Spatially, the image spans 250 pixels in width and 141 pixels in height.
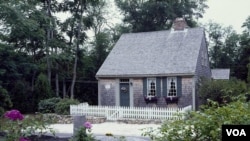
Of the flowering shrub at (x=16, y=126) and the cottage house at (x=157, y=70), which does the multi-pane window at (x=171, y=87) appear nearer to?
the cottage house at (x=157, y=70)

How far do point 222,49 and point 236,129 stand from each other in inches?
1599

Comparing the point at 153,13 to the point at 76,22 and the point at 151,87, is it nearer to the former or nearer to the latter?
the point at 76,22

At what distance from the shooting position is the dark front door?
2259 cm

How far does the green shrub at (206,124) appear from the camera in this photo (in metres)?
3.53

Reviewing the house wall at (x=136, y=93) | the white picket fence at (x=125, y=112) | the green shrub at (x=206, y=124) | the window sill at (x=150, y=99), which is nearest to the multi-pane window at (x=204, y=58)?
the house wall at (x=136, y=93)

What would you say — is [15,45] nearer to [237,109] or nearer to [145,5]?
[145,5]

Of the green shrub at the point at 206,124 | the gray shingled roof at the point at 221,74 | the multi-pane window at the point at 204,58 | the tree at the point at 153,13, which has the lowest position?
the gray shingled roof at the point at 221,74

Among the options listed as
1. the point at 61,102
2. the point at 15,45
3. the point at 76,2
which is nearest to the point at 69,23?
the point at 76,2

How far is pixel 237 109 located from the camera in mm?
3713

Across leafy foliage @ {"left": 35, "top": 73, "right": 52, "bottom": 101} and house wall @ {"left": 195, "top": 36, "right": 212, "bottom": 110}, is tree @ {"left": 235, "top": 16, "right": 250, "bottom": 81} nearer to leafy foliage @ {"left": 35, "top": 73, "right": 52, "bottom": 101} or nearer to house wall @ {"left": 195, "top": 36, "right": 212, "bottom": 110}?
house wall @ {"left": 195, "top": 36, "right": 212, "bottom": 110}

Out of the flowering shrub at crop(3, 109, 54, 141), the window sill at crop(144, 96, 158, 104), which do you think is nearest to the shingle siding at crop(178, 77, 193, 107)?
the window sill at crop(144, 96, 158, 104)

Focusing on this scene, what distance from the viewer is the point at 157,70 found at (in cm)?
2172

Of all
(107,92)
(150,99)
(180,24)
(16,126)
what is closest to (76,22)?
(107,92)

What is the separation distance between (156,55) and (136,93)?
9.63ft
